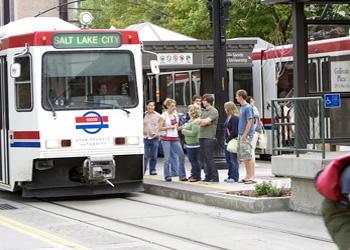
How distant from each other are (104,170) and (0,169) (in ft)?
8.10

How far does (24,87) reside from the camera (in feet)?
45.2

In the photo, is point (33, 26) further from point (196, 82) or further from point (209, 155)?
point (196, 82)

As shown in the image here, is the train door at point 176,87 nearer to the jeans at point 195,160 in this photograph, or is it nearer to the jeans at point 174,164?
the jeans at point 174,164

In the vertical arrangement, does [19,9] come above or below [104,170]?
above

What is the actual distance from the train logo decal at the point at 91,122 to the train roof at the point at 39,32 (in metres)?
1.49

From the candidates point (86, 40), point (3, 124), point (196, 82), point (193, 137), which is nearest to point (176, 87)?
point (196, 82)

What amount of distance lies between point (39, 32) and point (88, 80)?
1278mm

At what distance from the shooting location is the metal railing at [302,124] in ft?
37.3

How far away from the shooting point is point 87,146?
13.6 metres

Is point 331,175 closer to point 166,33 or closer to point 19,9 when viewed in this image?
point 166,33

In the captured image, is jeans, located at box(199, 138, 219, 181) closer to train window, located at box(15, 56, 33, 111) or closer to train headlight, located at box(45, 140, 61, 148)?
train headlight, located at box(45, 140, 61, 148)

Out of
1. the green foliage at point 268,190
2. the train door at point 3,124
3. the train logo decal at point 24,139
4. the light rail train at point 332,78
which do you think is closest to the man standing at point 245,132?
the light rail train at point 332,78

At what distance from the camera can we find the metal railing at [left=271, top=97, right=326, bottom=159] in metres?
11.4

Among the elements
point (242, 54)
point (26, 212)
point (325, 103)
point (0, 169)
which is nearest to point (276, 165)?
point (325, 103)
